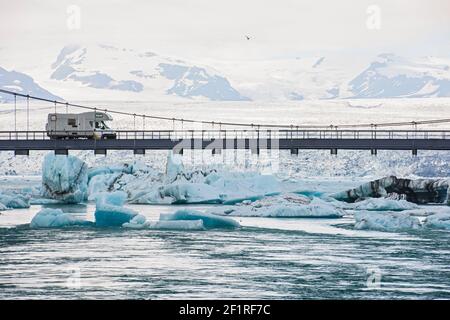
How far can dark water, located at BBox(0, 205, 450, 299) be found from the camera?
37.3 metres

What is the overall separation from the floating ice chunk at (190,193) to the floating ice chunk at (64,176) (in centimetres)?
807

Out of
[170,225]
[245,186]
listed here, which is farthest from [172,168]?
[170,225]

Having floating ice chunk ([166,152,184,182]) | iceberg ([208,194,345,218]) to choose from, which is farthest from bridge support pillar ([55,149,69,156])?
iceberg ([208,194,345,218])

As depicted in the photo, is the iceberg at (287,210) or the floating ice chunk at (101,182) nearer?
the iceberg at (287,210)

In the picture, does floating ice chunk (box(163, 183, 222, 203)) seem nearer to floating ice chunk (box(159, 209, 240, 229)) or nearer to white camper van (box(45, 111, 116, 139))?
white camper van (box(45, 111, 116, 139))

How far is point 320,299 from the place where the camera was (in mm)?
35188

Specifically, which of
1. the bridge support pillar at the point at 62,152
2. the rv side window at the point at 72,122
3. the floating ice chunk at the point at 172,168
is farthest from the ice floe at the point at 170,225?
the rv side window at the point at 72,122

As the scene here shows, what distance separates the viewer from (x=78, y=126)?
358 feet

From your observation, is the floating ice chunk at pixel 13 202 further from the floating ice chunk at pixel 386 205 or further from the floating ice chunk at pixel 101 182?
the floating ice chunk at pixel 386 205

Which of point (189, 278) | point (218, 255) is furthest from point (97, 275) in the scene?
point (218, 255)

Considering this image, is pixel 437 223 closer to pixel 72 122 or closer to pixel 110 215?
pixel 110 215

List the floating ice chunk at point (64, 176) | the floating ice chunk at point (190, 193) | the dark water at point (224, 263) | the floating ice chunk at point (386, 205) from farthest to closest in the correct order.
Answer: the floating ice chunk at point (64, 176) < the floating ice chunk at point (190, 193) < the floating ice chunk at point (386, 205) < the dark water at point (224, 263)

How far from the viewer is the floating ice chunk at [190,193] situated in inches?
3900
